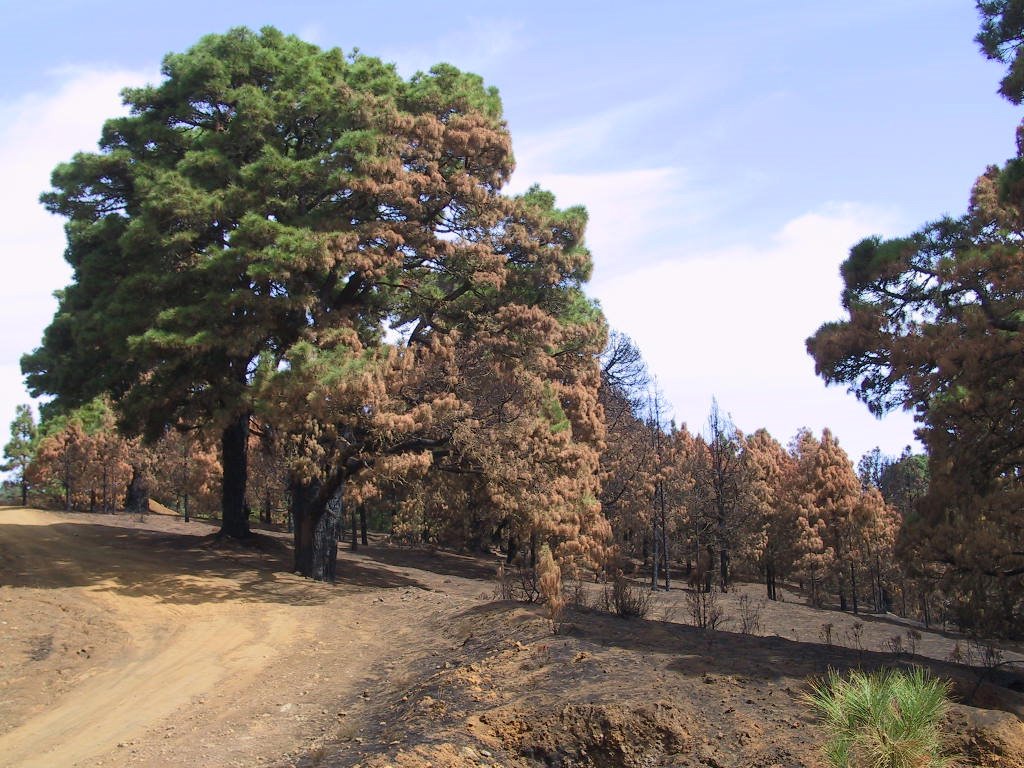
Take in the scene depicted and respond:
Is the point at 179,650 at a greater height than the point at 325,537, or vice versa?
the point at 325,537

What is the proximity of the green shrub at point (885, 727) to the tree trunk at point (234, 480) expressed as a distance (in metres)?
18.8

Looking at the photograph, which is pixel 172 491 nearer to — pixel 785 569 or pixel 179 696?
pixel 785 569

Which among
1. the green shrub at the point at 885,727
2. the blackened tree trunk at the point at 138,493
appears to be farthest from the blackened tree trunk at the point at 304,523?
the blackened tree trunk at the point at 138,493

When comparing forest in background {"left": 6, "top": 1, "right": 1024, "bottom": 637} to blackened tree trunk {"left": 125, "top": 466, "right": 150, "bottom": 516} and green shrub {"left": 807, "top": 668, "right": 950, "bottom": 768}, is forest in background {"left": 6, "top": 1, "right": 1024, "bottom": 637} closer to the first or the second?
green shrub {"left": 807, "top": 668, "right": 950, "bottom": 768}

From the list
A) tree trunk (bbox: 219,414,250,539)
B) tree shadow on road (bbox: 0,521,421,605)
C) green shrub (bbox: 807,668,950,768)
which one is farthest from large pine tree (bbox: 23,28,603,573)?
green shrub (bbox: 807,668,950,768)

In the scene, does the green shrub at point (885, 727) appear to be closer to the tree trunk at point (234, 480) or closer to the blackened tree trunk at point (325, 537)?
the blackened tree trunk at point (325, 537)

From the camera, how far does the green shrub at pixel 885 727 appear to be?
5.99 meters

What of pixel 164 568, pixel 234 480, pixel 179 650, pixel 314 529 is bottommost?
pixel 179 650

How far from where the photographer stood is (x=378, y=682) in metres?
11.0

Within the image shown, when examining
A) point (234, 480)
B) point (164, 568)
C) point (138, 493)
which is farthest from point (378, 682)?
point (138, 493)

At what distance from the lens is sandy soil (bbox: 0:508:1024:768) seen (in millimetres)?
7094

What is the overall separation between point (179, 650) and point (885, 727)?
418 inches

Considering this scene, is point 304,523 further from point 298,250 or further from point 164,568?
point 298,250

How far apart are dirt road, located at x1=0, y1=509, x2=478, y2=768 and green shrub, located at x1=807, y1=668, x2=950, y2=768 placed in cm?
496
